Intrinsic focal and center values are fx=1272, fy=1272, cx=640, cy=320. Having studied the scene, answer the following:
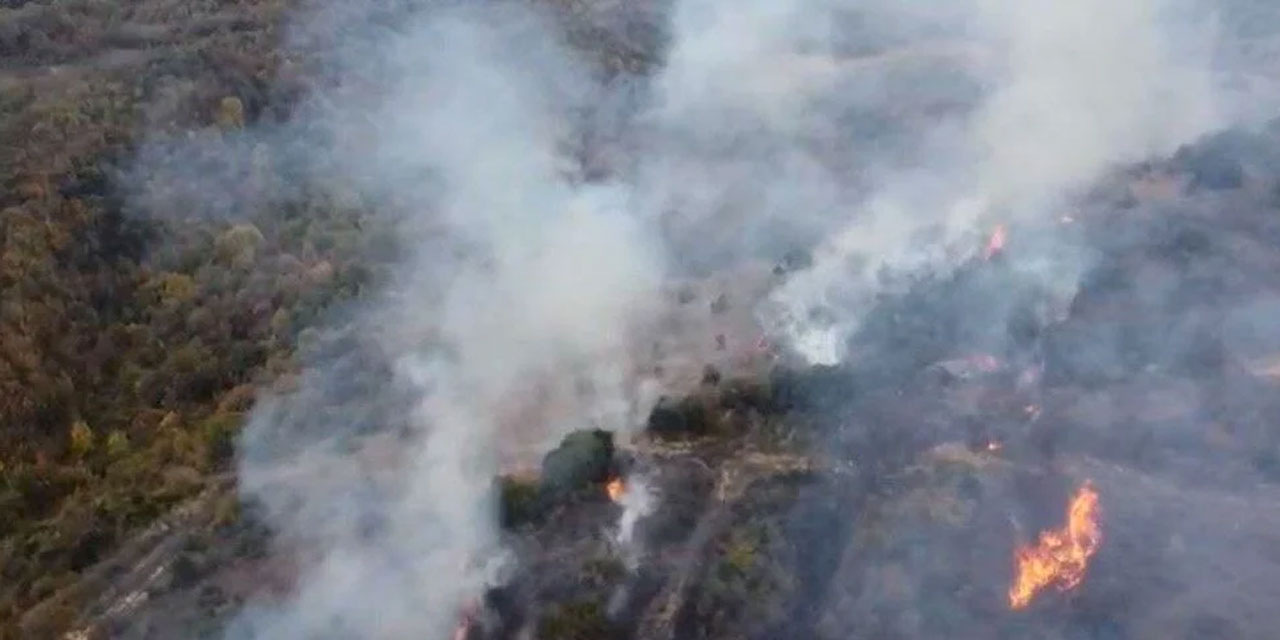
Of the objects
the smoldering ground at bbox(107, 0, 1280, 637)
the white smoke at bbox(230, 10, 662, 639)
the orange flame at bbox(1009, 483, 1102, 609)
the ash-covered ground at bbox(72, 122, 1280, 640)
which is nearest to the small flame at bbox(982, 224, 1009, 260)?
the smoldering ground at bbox(107, 0, 1280, 637)

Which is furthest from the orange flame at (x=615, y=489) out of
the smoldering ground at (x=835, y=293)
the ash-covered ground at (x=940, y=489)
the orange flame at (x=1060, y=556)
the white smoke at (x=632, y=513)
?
the orange flame at (x=1060, y=556)

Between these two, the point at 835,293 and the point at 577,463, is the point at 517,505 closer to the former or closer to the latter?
the point at 577,463

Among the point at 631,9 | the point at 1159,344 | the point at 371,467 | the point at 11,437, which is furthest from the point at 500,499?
the point at 631,9

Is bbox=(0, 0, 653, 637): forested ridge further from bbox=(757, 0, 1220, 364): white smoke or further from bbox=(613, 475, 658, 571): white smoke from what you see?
bbox=(757, 0, 1220, 364): white smoke

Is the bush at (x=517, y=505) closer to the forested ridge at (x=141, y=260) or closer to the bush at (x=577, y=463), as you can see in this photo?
the bush at (x=577, y=463)

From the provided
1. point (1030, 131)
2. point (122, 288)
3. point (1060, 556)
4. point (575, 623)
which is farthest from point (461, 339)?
point (1030, 131)

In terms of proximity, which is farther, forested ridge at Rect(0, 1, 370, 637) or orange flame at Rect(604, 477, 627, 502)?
forested ridge at Rect(0, 1, 370, 637)

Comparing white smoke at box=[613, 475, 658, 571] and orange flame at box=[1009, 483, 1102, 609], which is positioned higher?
white smoke at box=[613, 475, 658, 571]
